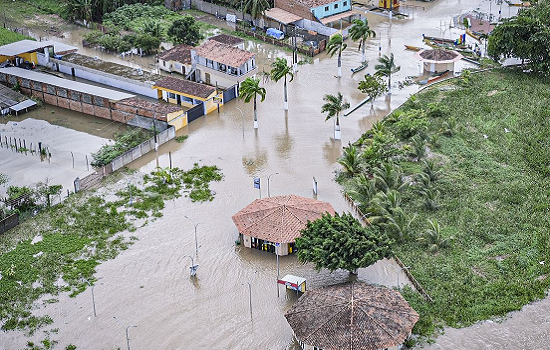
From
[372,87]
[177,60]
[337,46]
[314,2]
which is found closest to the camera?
[372,87]

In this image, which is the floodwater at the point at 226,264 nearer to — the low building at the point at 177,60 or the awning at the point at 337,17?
the low building at the point at 177,60

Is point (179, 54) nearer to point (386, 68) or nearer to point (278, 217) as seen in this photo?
point (386, 68)

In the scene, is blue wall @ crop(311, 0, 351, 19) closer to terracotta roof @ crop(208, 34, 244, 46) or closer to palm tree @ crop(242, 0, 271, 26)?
palm tree @ crop(242, 0, 271, 26)

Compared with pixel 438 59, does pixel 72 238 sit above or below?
below

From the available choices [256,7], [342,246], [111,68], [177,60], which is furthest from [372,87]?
[342,246]

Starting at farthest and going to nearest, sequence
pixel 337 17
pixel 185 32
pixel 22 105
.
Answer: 1. pixel 337 17
2. pixel 185 32
3. pixel 22 105

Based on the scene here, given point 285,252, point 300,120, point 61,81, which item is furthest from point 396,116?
point 61,81
